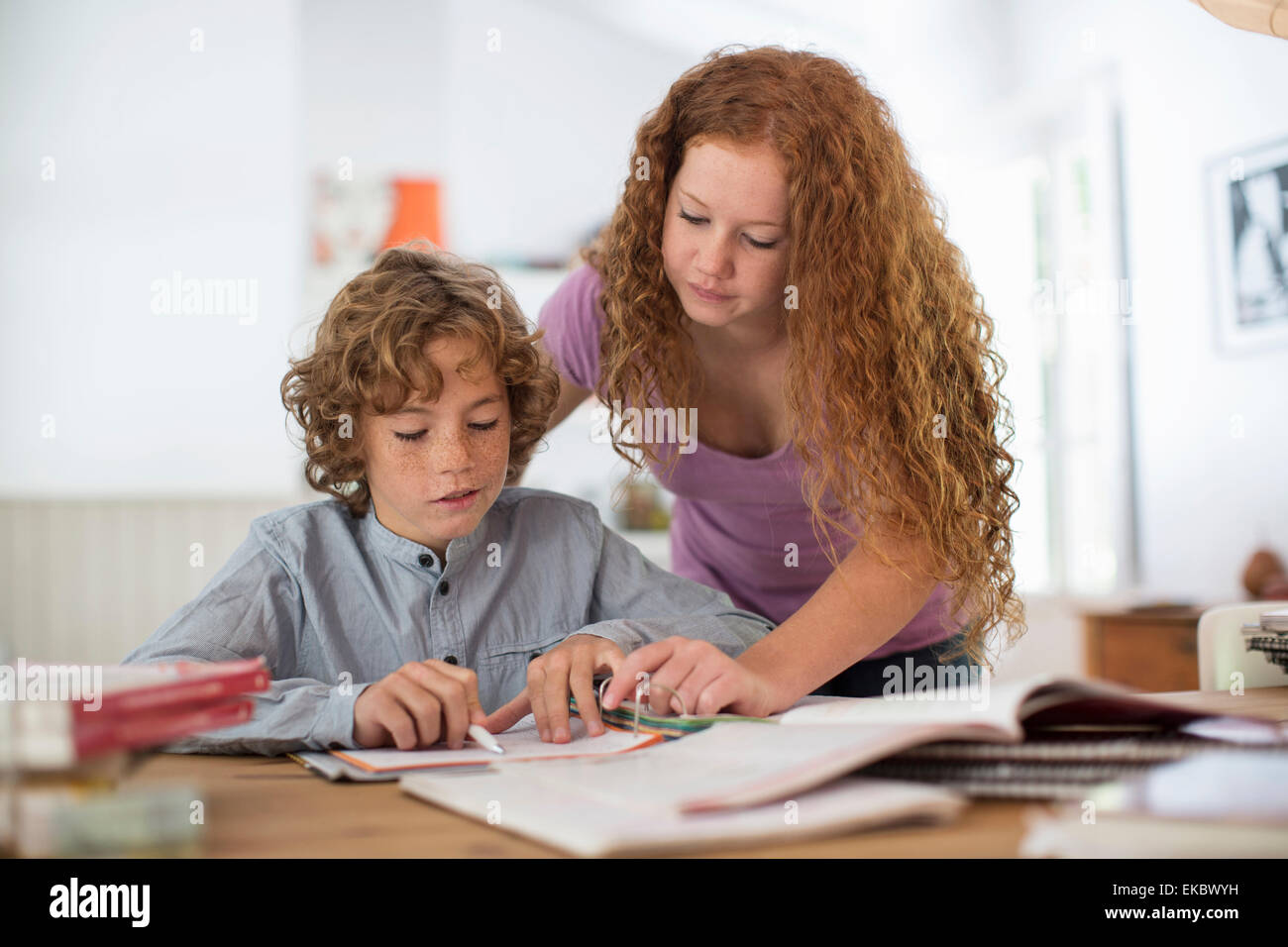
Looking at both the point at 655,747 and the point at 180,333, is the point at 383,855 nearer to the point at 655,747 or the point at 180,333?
the point at 655,747

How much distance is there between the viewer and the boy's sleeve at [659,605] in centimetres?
110

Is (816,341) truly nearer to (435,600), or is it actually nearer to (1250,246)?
(435,600)

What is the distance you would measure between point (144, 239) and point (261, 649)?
321 centimetres

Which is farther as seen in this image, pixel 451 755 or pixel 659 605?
pixel 659 605

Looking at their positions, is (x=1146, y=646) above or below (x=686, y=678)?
below

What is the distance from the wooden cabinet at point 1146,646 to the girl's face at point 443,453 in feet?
7.23

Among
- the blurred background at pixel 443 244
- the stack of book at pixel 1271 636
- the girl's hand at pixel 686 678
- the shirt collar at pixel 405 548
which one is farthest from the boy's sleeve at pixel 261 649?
the blurred background at pixel 443 244

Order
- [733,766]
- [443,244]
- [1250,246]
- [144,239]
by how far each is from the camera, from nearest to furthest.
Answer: [733,766], [1250,246], [144,239], [443,244]

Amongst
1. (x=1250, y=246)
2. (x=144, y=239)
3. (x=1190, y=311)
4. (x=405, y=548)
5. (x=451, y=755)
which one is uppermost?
(x=144, y=239)

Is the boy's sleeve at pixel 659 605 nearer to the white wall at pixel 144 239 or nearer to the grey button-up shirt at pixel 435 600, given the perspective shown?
the grey button-up shirt at pixel 435 600

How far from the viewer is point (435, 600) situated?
3.86 feet

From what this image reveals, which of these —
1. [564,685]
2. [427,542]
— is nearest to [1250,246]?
[427,542]

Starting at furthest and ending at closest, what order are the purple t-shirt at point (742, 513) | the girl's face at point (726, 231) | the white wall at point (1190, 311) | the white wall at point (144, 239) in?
the white wall at point (144, 239) < the white wall at point (1190, 311) < the purple t-shirt at point (742, 513) < the girl's face at point (726, 231)
